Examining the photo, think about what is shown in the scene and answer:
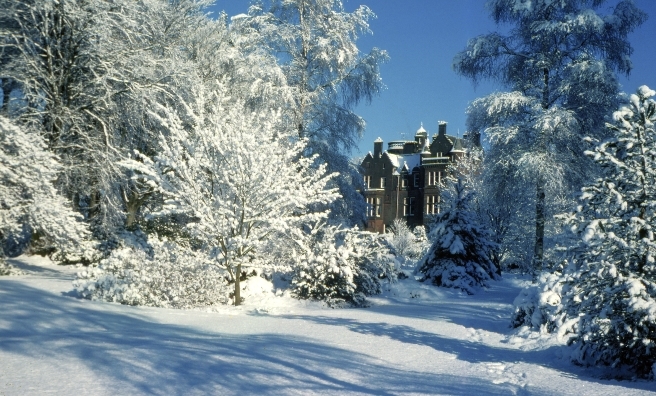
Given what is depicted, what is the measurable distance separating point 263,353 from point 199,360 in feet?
2.62

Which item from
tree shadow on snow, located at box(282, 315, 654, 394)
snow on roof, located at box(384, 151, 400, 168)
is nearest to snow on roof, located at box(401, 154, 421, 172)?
snow on roof, located at box(384, 151, 400, 168)

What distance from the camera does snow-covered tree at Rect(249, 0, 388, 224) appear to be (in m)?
17.9

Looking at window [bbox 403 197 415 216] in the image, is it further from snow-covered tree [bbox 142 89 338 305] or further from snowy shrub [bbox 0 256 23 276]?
snowy shrub [bbox 0 256 23 276]

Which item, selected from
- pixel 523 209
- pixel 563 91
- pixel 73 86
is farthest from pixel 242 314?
pixel 523 209

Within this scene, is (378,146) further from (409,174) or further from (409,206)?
(409,206)

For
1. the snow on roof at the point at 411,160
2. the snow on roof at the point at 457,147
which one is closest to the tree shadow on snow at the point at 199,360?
the snow on roof at the point at 457,147

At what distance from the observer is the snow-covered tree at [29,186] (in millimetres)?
12047

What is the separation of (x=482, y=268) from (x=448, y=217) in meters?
1.99

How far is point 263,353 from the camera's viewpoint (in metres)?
6.05

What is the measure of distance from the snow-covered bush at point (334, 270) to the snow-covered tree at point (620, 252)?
5856 millimetres

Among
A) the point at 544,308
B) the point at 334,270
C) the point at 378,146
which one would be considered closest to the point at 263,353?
the point at 544,308

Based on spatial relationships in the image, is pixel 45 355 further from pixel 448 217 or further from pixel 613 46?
pixel 613 46

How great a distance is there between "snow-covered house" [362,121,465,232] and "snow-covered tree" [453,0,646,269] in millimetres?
30134

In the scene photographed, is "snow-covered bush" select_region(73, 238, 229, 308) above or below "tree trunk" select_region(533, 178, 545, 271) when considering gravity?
below
